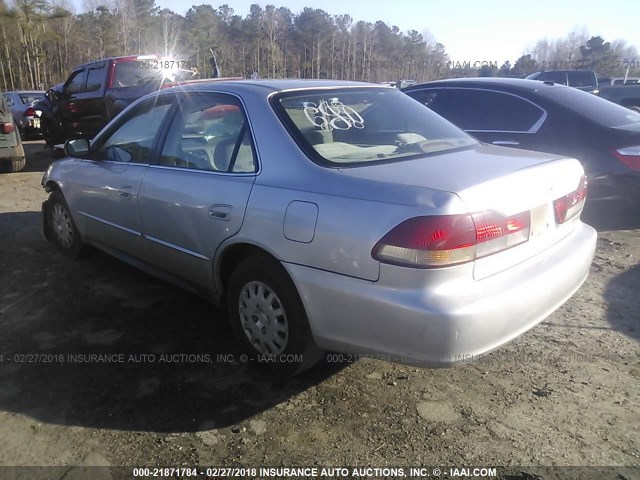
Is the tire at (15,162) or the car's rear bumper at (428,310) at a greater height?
the car's rear bumper at (428,310)

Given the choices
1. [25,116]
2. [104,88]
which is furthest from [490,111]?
[25,116]

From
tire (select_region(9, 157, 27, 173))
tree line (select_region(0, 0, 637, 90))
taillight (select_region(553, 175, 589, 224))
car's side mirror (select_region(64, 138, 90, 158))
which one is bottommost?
tire (select_region(9, 157, 27, 173))

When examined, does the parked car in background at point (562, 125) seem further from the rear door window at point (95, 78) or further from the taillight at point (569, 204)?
the rear door window at point (95, 78)

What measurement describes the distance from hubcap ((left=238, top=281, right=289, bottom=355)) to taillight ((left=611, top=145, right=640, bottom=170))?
12.9ft

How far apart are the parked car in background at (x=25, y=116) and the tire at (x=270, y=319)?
14.7m

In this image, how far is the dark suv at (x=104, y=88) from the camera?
383 inches

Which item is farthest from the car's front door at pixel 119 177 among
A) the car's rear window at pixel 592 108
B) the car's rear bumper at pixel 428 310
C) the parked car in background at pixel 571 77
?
the parked car in background at pixel 571 77

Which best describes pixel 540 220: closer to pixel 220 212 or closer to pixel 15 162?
pixel 220 212

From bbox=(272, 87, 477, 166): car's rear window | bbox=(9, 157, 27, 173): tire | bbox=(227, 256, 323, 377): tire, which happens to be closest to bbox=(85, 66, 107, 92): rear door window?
bbox=(9, 157, 27, 173): tire

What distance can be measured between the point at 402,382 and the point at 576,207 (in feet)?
4.67

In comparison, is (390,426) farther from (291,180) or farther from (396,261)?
(291,180)

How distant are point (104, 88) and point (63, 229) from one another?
6.00 m

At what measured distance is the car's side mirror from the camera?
450 centimetres

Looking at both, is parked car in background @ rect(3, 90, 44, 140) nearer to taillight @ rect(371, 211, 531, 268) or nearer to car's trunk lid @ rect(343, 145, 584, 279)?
car's trunk lid @ rect(343, 145, 584, 279)
